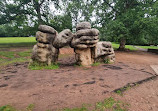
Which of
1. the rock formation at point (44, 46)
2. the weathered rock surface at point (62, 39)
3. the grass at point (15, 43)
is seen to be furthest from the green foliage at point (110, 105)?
the grass at point (15, 43)

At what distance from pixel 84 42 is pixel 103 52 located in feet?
7.62

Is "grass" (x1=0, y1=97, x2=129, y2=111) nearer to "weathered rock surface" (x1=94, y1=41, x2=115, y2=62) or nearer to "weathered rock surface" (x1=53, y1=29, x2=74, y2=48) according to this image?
"weathered rock surface" (x1=53, y1=29, x2=74, y2=48)

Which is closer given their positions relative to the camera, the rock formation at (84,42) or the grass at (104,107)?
the grass at (104,107)

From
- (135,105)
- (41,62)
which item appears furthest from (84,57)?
(135,105)

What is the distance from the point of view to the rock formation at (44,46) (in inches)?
249

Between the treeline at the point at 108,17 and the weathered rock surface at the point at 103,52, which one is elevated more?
the treeline at the point at 108,17

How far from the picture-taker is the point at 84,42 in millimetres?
6383

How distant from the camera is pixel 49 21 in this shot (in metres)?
17.8

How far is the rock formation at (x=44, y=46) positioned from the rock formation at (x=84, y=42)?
1.58 m

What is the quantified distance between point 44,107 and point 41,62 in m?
4.45

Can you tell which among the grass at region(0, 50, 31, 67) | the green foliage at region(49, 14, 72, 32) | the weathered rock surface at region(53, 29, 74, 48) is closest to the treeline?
the green foliage at region(49, 14, 72, 32)

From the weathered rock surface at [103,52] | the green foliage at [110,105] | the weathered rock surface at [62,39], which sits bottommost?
the green foliage at [110,105]

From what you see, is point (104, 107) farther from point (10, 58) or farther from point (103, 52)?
point (10, 58)

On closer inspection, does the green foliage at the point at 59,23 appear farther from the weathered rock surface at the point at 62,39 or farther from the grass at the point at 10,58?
the weathered rock surface at the point at 62,39
